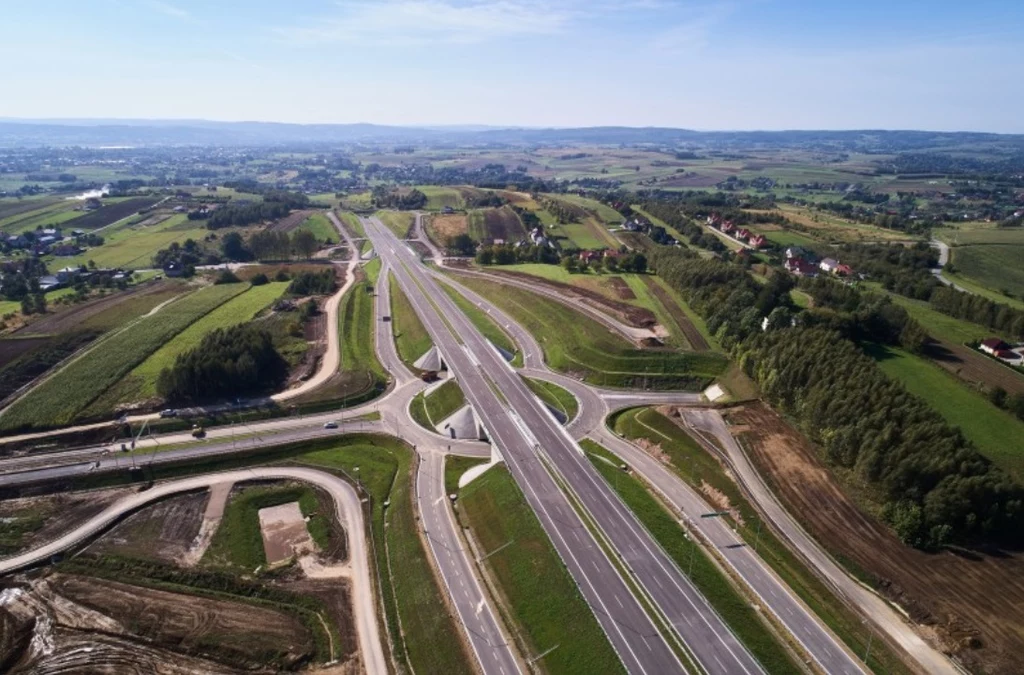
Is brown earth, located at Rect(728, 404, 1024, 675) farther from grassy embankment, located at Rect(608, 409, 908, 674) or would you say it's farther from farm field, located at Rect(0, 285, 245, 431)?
farm field, located at Rect(0, 285, 245, 431)

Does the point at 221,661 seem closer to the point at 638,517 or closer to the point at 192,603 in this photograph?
the point at 192,603

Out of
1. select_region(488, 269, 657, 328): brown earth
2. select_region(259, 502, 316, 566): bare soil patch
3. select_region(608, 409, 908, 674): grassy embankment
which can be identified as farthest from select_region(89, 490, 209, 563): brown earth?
select_region(488, 269, 657, 328): brown earth

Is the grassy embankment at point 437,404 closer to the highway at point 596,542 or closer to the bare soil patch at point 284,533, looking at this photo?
the highway at point 596,542

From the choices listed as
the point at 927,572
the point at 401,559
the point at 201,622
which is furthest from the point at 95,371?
the point at 927,572

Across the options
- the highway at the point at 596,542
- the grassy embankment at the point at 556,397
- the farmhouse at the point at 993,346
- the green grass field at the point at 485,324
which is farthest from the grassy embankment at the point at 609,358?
the farmhouse at the point at 993,346

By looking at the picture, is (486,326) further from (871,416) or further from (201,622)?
(201,622)

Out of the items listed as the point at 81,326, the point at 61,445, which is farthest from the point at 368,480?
the point at 81,326
